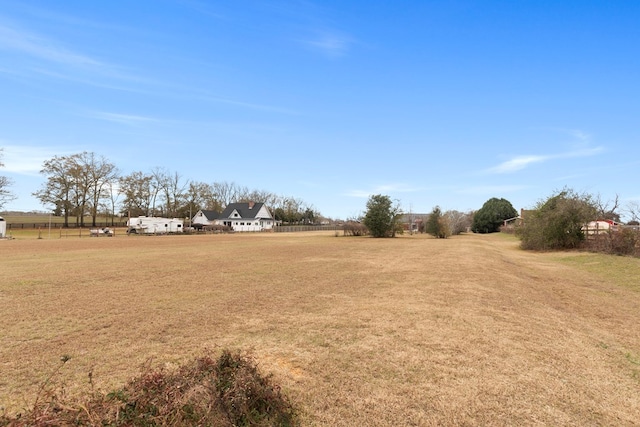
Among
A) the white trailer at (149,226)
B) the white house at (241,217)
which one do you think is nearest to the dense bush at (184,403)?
the white trailer at (149,226)

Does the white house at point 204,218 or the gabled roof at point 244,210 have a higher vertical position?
the gabled roof at point 244,210

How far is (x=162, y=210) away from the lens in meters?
77.1

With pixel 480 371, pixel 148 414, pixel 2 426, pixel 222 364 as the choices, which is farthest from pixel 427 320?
pixel 2 426

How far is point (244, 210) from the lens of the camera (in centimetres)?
8244

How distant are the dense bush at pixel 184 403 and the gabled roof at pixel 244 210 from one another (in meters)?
79.2

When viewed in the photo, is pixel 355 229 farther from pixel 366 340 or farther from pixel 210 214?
pixel 366 340

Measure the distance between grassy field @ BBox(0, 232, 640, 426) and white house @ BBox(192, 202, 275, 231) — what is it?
68168 mm

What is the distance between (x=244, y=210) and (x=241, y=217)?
6.73 feet

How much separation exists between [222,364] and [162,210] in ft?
265

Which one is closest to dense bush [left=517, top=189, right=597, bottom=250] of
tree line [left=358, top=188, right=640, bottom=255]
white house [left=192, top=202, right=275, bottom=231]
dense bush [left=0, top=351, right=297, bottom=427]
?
tree line [left=358, top=188, right=640, bottom=255]

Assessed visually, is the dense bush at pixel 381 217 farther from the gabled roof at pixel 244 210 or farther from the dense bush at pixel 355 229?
the gabled roof at pixel 244 210

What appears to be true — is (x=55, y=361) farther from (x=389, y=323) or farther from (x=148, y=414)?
(x=389, y=323)

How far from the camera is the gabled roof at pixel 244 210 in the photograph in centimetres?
8144

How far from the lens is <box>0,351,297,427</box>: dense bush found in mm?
2135
